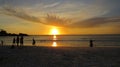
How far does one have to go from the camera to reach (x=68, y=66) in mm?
15719

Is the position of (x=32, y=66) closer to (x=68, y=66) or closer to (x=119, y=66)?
(x=68, y=66)

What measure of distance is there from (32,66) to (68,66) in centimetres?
269

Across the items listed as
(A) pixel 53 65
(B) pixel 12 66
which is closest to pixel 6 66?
(B) pixel 12 66

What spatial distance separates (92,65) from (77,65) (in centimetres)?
115

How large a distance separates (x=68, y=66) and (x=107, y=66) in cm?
291

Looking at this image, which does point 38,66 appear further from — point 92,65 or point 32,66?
point 92,65

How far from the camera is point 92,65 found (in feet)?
53.0

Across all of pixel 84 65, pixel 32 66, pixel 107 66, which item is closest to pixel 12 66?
pixel 32 66

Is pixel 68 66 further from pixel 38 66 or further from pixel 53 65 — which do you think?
pixel 38 66

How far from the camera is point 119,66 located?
619 inches

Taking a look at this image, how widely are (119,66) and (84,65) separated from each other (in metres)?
2.60

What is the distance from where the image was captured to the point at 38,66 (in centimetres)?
1570

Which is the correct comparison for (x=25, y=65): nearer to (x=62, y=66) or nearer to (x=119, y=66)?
(x=62, y=66)

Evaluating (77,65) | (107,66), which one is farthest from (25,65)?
(107,66)
